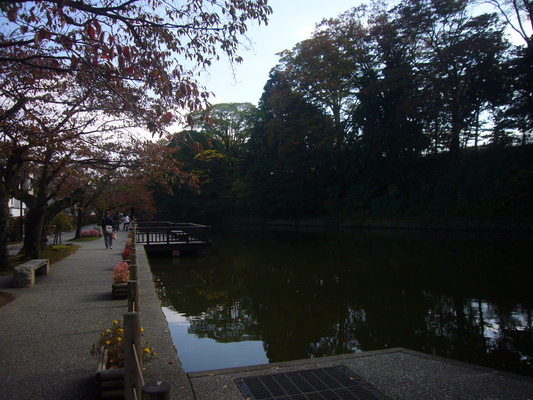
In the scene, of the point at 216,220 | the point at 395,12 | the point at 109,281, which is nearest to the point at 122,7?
the point at 109,281

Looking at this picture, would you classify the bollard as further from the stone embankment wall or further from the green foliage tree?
the green foliage tree

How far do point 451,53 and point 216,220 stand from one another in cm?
3486

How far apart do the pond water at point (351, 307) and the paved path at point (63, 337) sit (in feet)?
3.77

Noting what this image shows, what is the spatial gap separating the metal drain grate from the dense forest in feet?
62.0

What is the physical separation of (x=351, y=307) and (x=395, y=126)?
28515 mm

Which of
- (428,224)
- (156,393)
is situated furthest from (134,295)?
(428,224)

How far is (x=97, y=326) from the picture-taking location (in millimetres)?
6418

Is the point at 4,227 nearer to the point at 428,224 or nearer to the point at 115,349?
the point at 115,349

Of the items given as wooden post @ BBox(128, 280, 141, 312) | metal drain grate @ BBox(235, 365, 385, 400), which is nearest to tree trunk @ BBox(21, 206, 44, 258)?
wooden post @ BBox(128, 280, 141, 312)

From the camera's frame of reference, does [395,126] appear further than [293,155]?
No

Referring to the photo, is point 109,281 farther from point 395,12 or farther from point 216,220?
point 216,220

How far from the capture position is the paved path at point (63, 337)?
4.21 m

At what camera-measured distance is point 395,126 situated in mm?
34969

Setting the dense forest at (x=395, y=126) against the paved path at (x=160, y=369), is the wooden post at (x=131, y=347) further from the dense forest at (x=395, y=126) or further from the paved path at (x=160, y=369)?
the dense forest at (x=395, y=126)
